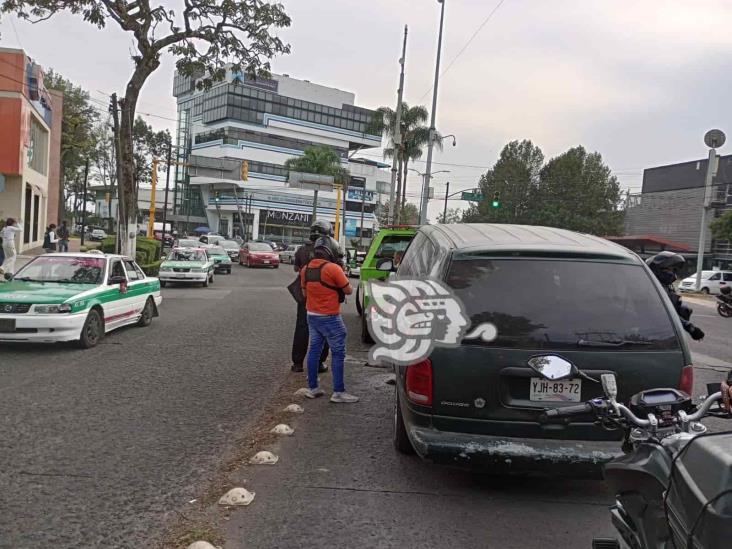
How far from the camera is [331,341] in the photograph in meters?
6.32

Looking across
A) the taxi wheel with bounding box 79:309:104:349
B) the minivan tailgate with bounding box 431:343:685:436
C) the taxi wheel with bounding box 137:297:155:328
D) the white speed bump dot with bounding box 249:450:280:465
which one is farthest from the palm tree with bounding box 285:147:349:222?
the minivan tailgate with bounding box 431:343:685:436

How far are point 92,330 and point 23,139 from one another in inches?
851

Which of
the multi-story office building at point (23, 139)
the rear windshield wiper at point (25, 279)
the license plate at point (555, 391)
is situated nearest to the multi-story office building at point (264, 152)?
the multi-story office building at point (23, 139)

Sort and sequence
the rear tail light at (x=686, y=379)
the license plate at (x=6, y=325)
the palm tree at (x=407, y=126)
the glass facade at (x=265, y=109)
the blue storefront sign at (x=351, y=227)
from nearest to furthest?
the rear tail light at (x=686, y=379) < the license plate at (x=6, y=325) < the palm tree at (x=407, y=126) < the blue storefront sign at (x=351, y=227) < the glass facade at (x=265, y=109)

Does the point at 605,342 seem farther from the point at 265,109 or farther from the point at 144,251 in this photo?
the point at 265,109

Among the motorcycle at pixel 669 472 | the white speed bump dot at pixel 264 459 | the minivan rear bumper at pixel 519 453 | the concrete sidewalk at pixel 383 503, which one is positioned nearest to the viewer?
the motorcycle at pixel 669 472

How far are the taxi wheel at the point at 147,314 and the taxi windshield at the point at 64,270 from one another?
1.48 m

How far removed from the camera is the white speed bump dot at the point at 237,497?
3877 mm

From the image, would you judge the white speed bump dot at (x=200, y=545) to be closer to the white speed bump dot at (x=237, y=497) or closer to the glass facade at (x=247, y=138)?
the white speed bump dot at (x=237, y=497)

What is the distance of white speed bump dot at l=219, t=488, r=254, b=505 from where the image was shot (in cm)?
388

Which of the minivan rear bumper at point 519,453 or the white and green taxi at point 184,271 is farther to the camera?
the white and green taxi at point 184,271

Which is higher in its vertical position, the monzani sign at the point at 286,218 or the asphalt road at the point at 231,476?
the monzani sign at the point at 286,218

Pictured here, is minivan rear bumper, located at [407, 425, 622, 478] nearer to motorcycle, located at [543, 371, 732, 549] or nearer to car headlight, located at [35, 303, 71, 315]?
motorcycle, located at [543, 371, 732, 549]

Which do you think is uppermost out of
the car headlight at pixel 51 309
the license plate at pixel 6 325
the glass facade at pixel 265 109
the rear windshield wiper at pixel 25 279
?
the glass facade at pixel 265 109
